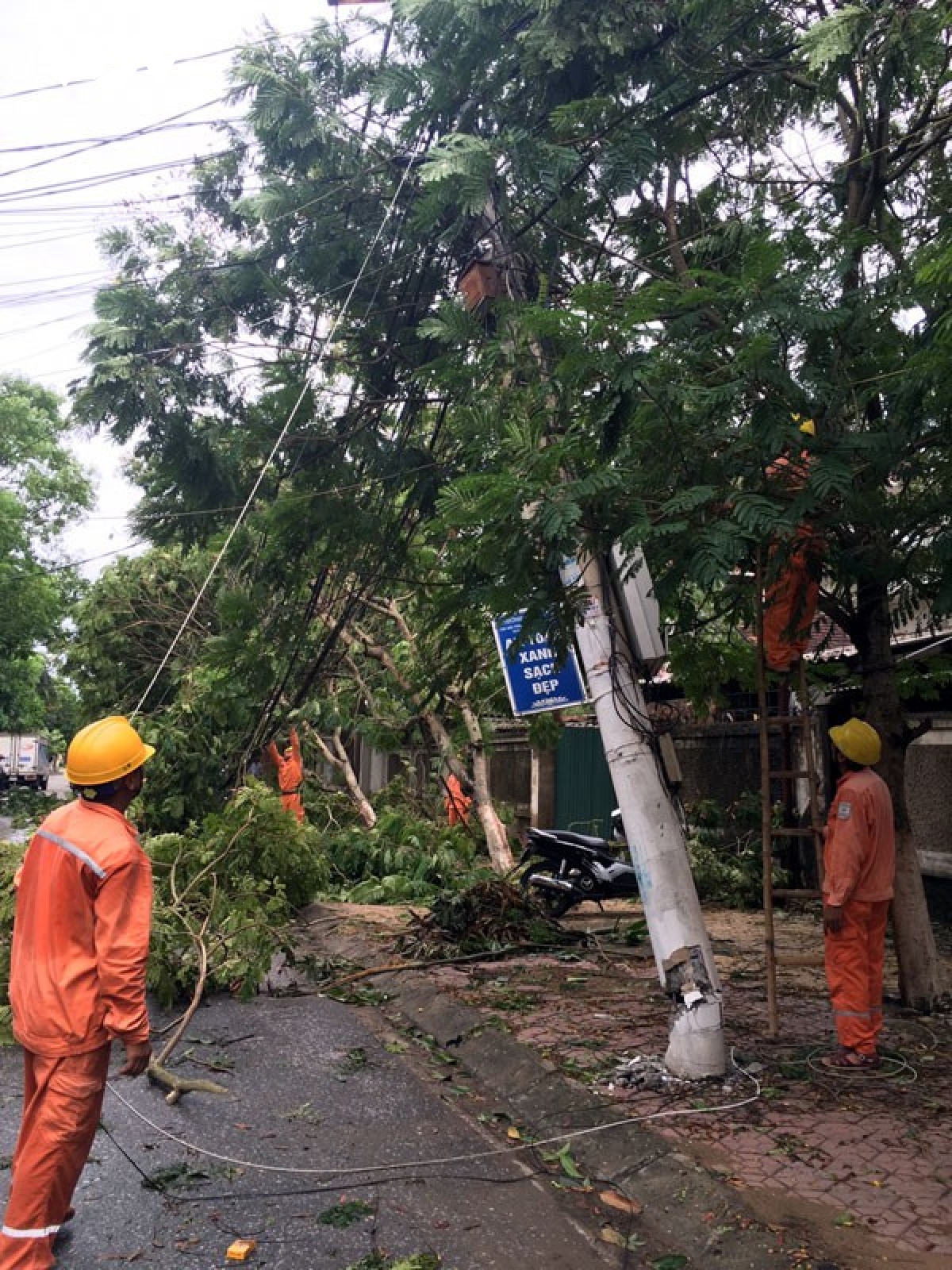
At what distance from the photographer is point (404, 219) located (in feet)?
25.0

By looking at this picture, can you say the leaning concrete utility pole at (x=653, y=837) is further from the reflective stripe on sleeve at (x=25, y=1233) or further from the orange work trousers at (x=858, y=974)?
the reflective stripe on sleeve at (x=25, y=1233)

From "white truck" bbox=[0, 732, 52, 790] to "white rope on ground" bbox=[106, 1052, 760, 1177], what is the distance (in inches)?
1582

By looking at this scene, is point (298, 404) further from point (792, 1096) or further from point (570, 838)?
point (570, 838)

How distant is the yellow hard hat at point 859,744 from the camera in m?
5.80

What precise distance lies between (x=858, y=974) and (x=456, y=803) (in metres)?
9.56

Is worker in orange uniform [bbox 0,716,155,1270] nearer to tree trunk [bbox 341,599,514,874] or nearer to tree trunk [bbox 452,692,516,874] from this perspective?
tree trunk [bbox 341,599,514,874]

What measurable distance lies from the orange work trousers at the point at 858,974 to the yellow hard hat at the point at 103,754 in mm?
3650

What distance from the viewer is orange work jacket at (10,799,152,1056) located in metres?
3.37

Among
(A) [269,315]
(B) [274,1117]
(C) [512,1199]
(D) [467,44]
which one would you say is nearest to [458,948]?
(B) [274,1117]

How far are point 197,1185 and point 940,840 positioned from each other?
8068 millimetres

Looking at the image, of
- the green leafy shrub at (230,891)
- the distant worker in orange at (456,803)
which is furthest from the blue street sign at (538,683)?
the distant worker in orange at (456,803)

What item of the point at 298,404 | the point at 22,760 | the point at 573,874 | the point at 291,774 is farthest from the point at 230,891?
the point at 22,760

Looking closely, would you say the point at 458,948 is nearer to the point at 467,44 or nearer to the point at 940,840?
the point at 940,840

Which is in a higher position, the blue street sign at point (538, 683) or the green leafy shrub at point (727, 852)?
the blue street sign at point (538, 683)
